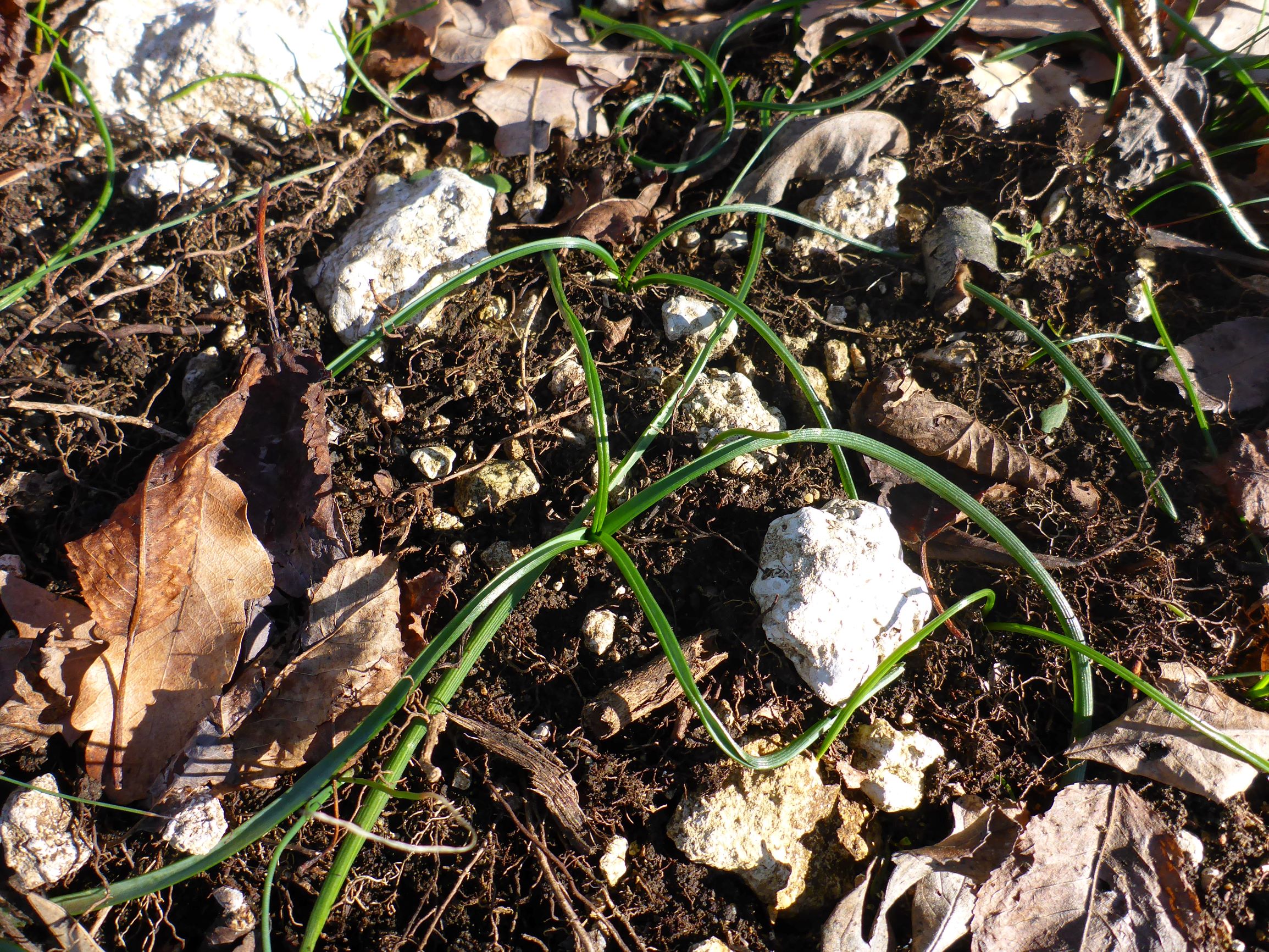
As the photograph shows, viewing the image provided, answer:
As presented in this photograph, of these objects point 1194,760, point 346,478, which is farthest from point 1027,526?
point 346,478

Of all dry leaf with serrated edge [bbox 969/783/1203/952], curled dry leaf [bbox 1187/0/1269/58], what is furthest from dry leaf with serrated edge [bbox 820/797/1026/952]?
curled dry leaf [bbox 1187/0/1269/58]

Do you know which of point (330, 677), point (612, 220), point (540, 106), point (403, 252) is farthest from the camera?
point (540, 106)

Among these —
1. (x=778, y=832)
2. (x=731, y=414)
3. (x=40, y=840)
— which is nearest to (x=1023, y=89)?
(x=731, y=414)

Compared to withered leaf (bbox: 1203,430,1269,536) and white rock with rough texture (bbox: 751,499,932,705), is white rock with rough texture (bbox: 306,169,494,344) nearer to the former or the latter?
white rock with rough texture (bbox: 751,499,932,705)

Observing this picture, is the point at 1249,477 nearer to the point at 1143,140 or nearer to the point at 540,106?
the point at 1143,140

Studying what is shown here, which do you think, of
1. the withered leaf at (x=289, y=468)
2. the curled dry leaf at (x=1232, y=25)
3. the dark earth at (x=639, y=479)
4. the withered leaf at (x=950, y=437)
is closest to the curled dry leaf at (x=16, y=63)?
the dark earth at (x=639, y=479)

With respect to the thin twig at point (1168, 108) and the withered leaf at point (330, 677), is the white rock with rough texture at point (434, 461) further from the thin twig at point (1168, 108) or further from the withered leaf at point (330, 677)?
the thin twig at point (1168, 108)

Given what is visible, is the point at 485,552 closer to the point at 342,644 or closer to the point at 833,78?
the point at 342,644
